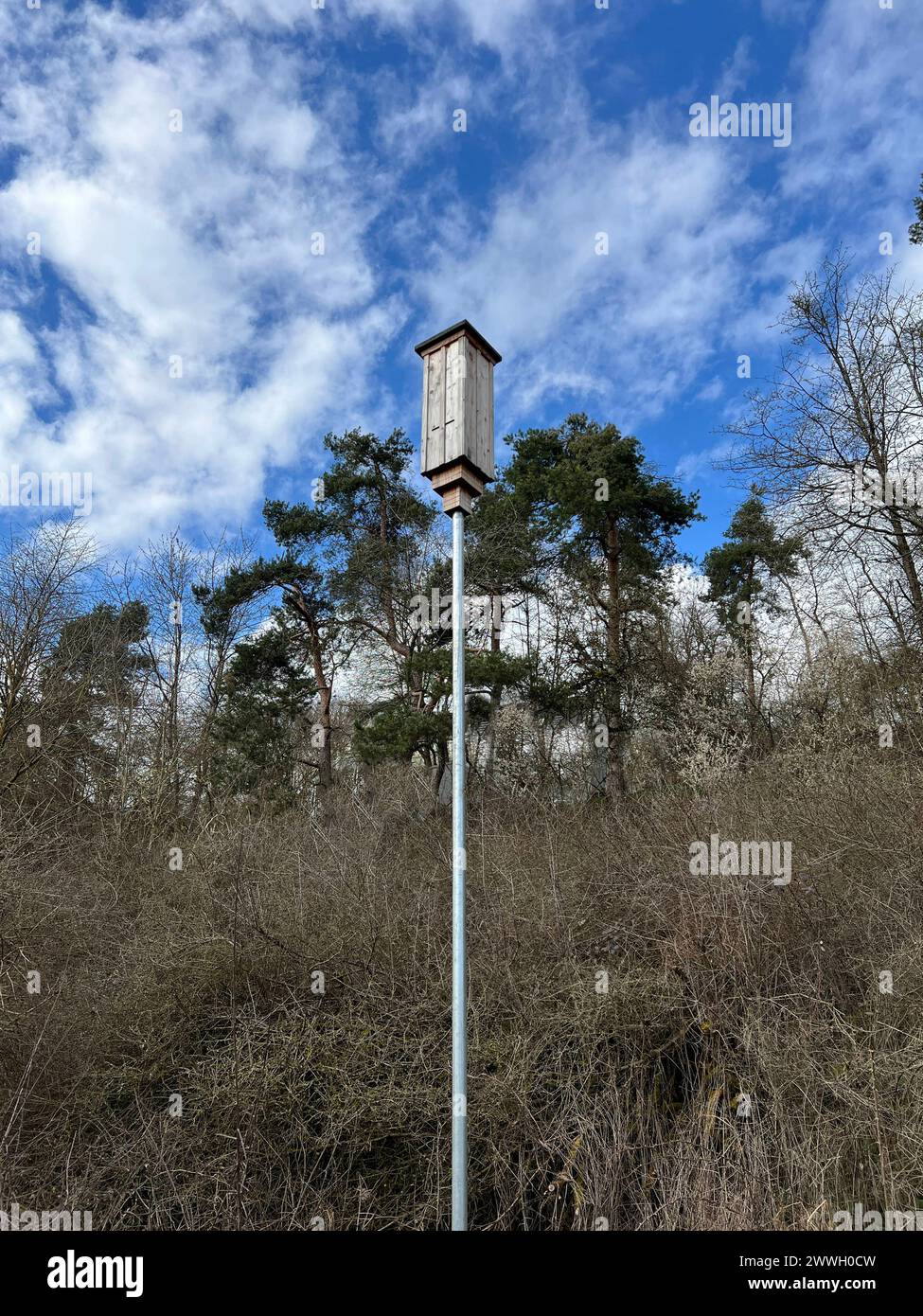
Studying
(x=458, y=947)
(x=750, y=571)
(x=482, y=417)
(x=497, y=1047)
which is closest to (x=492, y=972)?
(x=497, y=1047)

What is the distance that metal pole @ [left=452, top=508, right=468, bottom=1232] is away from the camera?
2.71 meters

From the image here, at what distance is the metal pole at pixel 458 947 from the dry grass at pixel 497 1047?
2.86 ft

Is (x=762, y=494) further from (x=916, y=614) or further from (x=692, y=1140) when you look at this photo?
(x=692, y=1140)

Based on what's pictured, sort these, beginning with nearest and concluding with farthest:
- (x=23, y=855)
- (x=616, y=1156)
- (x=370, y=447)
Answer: (x=616, y=1156) → (x=23, y=855) → (x=370, y=447)

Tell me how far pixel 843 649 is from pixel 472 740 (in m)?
7.30

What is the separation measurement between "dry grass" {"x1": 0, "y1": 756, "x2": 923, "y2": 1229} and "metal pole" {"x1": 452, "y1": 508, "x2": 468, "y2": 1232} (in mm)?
871

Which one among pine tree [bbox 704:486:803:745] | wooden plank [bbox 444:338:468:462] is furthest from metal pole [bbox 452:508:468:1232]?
pine tree [bbox 704:486:803:745]

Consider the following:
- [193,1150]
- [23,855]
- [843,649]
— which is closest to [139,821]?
[23,855]

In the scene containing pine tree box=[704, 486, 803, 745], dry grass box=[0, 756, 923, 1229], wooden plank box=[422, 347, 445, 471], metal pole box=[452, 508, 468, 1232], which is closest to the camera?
metal pole box=[452, 508, 468, 1232]

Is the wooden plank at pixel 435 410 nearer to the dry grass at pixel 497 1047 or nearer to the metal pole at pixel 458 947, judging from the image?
the metal pole at pixel 458 947

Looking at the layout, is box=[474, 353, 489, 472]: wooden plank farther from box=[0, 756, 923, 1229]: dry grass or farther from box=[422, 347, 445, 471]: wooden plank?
box=[0, 756, 923, 1229]: dry grass

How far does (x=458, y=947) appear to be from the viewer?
2.88 metres

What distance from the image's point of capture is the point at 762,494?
439 inches

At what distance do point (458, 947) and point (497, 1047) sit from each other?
1360mm
